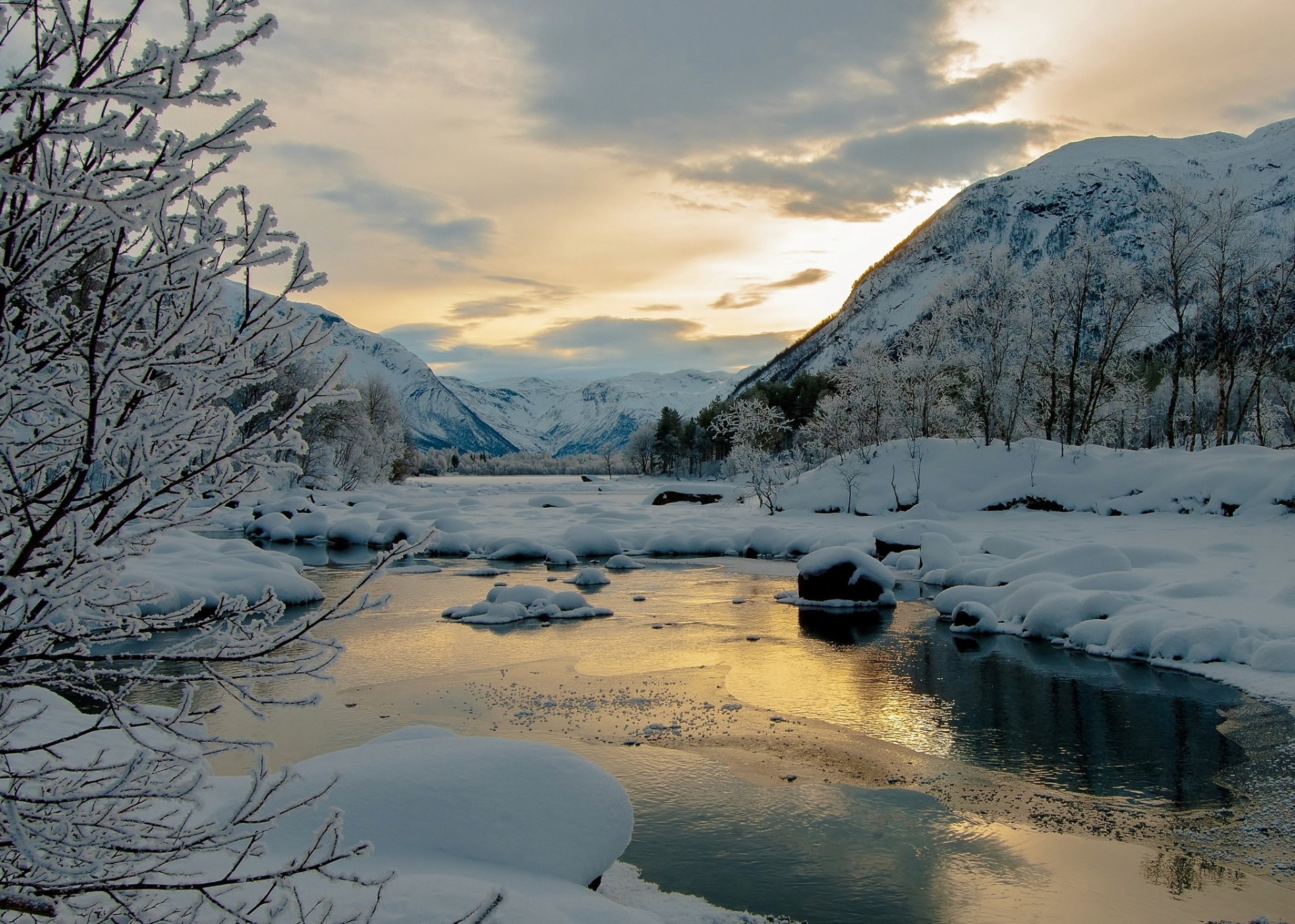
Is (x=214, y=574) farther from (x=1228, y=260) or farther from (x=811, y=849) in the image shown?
(x=1228, y=260)

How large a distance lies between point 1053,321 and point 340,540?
3833 centimetres

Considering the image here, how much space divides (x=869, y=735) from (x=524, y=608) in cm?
1109

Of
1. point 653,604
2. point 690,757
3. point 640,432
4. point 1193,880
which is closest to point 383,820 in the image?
point 690,757

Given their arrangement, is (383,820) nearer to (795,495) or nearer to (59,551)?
(59,551)

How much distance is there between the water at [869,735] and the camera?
7.45 m

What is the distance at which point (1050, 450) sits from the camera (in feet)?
131

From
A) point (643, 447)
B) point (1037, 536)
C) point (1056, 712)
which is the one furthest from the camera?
point (643, 447)

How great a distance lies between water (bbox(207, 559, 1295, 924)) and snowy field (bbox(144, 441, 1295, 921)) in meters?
1.06

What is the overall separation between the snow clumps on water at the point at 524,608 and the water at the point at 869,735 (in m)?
0.54

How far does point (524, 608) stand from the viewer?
20.7 metres

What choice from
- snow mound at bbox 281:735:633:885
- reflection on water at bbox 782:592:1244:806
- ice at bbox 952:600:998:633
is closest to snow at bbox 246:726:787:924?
snow mound at bbox 281:735:633:885

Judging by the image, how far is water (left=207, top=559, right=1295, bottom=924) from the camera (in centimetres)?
745

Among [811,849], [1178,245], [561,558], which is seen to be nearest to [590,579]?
[561,558]

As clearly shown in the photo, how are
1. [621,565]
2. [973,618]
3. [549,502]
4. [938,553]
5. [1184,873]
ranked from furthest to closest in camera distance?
[549,502] → [621,565] → [938,553] → [973,618] → [1184,873]
